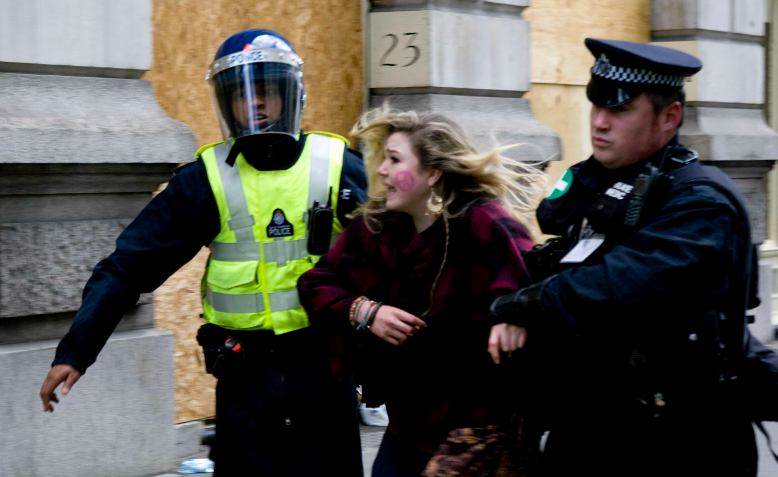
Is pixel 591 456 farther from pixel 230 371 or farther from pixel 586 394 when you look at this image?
pixel 230 371

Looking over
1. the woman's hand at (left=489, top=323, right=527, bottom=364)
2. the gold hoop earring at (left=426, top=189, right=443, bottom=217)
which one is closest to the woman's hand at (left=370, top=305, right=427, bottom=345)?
the gold hoop earring at (left=426, top=189, right=443, bottom=217)

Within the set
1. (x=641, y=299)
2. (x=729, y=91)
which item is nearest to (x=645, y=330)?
(x=641, y=299)

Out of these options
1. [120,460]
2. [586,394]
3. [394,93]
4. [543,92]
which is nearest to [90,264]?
[120,460]

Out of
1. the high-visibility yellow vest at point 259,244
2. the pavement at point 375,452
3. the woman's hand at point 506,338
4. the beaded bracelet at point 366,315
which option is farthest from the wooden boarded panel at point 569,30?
the woman's hand at point 506,338

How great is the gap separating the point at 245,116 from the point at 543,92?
4.25m

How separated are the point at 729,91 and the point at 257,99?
564 centimetres

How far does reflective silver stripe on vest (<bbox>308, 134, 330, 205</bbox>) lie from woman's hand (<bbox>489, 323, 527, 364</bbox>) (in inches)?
40.3

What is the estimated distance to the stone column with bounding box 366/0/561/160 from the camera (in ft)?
22.2

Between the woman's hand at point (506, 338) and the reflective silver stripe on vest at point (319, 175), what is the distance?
3.35 ft

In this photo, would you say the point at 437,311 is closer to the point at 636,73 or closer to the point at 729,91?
the point at 636,73

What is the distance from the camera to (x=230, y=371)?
3738 mm

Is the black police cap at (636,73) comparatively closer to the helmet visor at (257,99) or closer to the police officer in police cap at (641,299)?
the police officer in police cap at (641,299)

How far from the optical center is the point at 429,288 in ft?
Answer: 11.1

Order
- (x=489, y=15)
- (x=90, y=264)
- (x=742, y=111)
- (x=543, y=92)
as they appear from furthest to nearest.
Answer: (x=742, y=111), (x=543, y=92), (x=489, y=15), (x=90, y=264)
